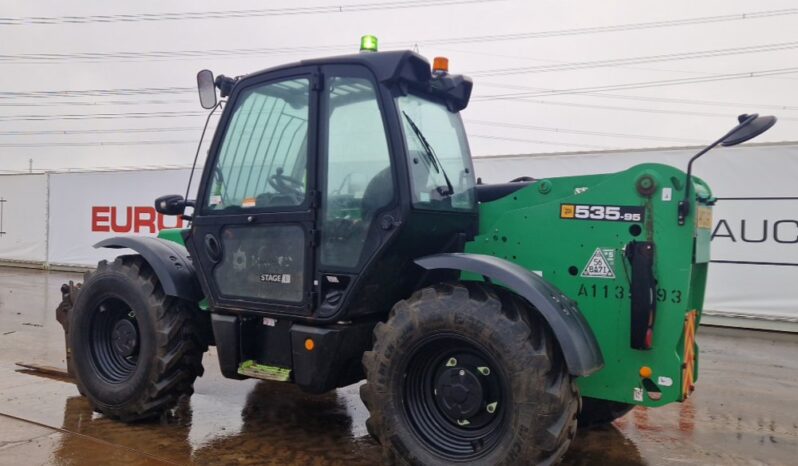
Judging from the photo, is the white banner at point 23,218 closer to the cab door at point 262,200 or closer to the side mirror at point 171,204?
the side mirror at point 171,204

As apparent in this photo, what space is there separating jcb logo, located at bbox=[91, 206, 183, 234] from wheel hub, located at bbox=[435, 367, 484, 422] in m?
12.5

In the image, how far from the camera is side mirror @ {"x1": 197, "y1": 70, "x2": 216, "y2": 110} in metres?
4.48

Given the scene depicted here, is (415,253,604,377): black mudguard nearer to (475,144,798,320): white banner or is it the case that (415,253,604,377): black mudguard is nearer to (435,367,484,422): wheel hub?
(435,367,484,422): wheel hub

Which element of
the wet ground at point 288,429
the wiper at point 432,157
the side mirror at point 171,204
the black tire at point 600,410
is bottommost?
the wet ground at point 288,429

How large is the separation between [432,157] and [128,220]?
45.0 ft

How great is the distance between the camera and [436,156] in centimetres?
411

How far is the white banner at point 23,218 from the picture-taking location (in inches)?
694

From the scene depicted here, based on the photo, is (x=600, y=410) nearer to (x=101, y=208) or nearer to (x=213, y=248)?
(x=213, y=248)

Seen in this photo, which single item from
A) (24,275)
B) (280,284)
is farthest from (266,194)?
(24,275)

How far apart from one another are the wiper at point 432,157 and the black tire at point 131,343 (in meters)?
2.05

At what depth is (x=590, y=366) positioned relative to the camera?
3254 millimetres

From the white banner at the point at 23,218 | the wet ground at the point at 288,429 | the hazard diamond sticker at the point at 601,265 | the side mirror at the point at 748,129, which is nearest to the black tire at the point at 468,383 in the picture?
the hazard diamond sticker at the point at 601,265

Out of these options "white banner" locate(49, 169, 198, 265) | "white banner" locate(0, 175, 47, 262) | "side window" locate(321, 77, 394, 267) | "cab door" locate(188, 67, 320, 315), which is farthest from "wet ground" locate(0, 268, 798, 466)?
"white banner" locate(0, 175, 47, 262)

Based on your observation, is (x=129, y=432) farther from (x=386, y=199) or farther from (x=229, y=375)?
(x=386, y=199)
